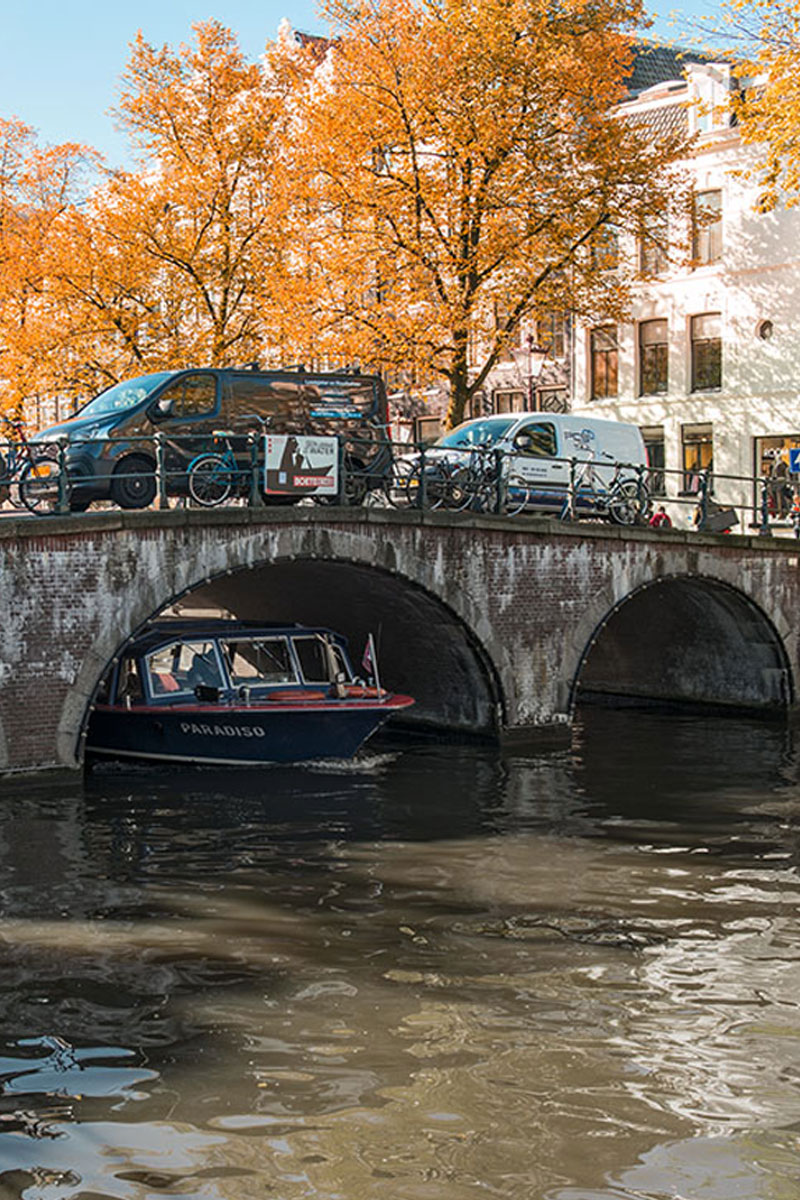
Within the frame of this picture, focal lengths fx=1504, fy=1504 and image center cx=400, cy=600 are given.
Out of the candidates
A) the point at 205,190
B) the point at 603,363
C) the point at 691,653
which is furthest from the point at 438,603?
the point at 603,363

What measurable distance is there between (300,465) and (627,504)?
6.27 meters

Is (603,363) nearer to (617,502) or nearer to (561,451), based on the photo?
(561,451)

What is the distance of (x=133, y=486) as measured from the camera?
17.8 metres

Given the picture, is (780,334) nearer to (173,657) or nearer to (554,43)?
(554,43)

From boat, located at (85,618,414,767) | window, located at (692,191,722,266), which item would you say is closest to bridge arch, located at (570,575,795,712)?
boat, located at (85,618,414,767)

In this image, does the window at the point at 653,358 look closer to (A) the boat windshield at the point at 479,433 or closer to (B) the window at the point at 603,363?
(B) the window at the point at 603,363

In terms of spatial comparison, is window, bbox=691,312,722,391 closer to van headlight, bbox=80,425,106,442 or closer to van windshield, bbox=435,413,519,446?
van windshield, bbox=435,413,519,446

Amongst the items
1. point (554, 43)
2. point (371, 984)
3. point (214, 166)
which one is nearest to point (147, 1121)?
point (371, 984)

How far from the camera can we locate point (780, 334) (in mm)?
33562

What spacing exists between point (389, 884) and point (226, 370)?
356 inches

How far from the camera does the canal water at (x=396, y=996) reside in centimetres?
734

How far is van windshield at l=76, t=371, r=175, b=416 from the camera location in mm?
18688

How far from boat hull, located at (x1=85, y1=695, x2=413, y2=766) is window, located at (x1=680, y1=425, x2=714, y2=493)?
17635 millimetres

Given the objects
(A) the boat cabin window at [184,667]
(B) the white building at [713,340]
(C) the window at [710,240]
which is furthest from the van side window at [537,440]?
(C) the window at [710,240]
